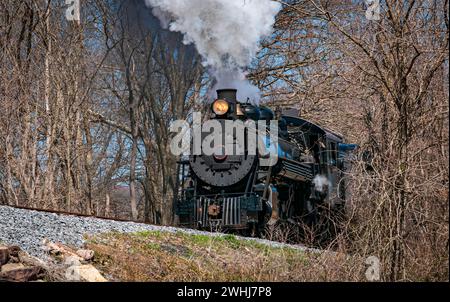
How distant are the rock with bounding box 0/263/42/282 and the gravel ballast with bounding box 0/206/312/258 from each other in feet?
1.95

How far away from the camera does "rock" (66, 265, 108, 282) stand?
6777 mm

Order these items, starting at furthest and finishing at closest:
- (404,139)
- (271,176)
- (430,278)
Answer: (271,176) < (404,139) < (430,278)

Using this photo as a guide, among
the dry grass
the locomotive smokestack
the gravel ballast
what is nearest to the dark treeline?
the dry grass

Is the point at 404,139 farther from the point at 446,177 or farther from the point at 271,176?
the point at 271,176

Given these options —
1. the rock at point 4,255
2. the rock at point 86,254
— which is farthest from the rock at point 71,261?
the rock at point 4,255

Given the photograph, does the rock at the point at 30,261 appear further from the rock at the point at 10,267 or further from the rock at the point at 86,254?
the rock at the point at 86,254

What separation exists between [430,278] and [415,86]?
2.36 m

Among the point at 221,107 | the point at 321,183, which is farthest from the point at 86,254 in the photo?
the point at 321,183

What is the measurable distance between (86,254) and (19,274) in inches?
42.5

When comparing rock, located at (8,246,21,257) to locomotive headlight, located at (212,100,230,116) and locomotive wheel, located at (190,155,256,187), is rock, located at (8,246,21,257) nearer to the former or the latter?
locomotive wheel, located at (190,155,256,187)

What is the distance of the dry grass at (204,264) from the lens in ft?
24.1
